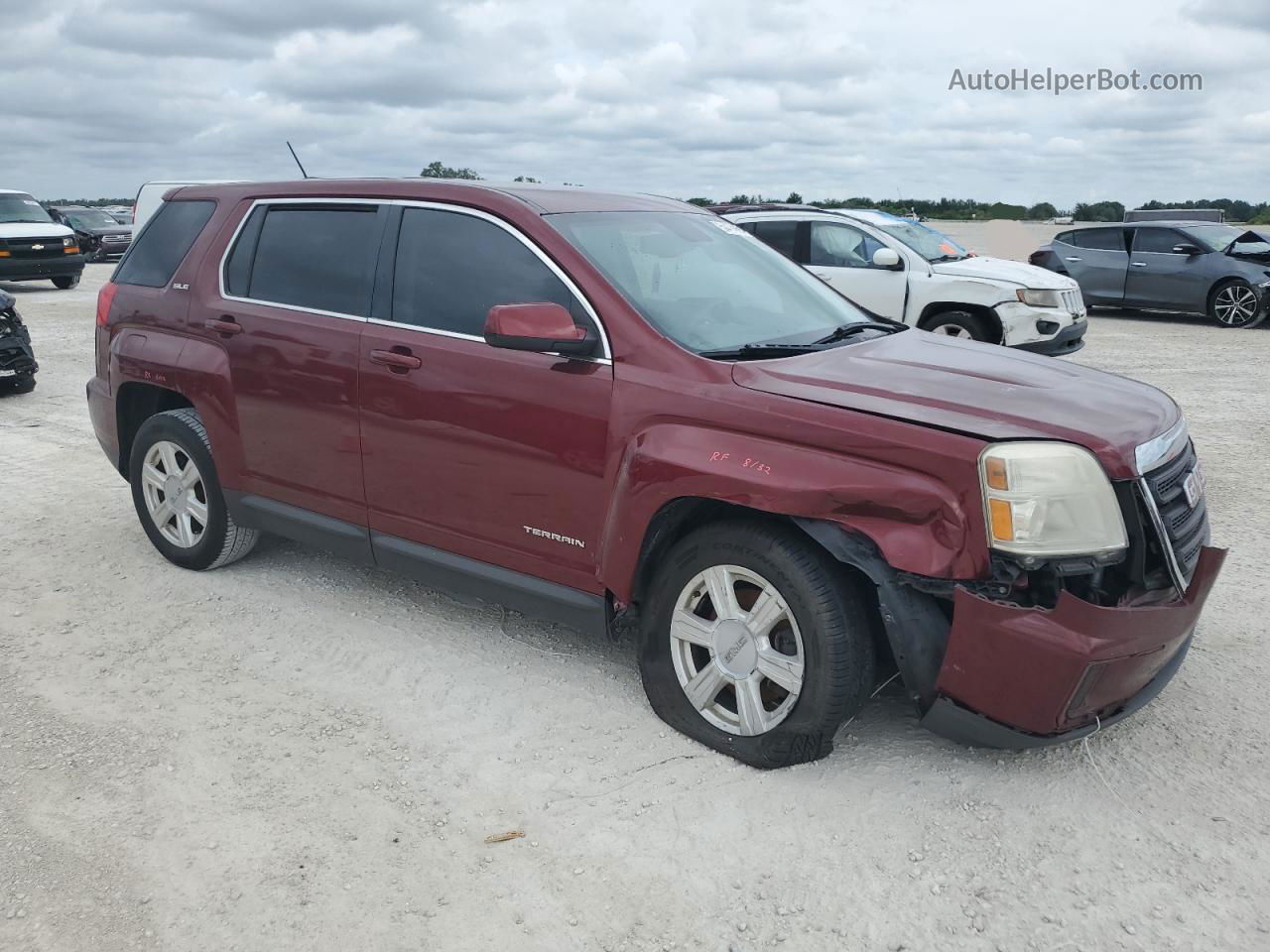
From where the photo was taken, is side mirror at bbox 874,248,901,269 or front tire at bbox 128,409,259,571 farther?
side mirror at bbox 874,248,901,269

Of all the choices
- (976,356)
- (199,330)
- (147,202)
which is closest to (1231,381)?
(976,356)

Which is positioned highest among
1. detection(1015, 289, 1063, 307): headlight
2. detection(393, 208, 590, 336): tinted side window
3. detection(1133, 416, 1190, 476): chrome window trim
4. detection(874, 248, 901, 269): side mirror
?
detection(393, 208, 590, 336): tinted side window

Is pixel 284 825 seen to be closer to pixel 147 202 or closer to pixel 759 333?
pixel 759 333

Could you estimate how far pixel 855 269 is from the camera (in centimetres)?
1117

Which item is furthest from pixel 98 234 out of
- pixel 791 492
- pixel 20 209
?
pixel 791 492

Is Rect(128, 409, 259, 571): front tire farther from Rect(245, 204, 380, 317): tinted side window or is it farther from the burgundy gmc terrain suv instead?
Rect(245, 204, 380, 317): tinted side window

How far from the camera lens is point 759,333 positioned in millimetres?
3840

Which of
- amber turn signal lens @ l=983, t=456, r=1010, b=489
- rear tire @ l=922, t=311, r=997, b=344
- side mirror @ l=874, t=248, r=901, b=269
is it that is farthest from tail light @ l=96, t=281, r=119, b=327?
rear tire @ l=922, t=311, r=997, b=344

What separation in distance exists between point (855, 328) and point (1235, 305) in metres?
14.2

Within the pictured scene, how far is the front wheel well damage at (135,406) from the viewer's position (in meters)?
5.25

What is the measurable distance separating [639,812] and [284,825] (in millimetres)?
1045

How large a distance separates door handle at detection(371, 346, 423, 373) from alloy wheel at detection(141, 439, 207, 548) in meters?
1.44

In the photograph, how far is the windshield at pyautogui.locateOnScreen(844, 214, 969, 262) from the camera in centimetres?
1138

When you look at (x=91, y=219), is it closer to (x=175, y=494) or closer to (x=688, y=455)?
(x=175, y=494)
